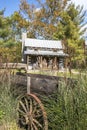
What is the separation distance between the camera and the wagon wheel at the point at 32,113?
5.27m

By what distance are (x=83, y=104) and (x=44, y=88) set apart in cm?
127

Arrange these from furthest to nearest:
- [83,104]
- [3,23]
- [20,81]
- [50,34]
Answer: [50,34], [3,23], [20,81], [83,104]

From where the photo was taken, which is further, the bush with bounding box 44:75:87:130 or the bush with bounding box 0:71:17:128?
the bush with bounding box 0:71:17:128

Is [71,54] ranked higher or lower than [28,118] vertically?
higher

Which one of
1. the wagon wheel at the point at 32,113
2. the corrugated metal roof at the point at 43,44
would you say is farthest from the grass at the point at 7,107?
the corrugated metal roof at the point at 43,44

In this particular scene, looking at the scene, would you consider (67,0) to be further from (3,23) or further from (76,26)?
(3,23)

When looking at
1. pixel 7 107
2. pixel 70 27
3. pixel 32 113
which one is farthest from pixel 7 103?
pixel 70 27

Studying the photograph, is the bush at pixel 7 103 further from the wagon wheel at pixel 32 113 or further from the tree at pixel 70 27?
the tree at pixel 70 27

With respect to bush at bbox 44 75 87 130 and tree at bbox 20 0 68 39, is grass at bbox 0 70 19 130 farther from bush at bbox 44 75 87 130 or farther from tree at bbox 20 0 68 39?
tree at bbox 20 0 68 39

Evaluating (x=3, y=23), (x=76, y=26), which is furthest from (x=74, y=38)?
(x=3, y=23)

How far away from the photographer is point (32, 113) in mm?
5688

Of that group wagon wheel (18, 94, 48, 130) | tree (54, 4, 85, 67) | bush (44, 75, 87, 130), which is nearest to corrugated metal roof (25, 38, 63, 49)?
tree (54, 4, 85, 67)

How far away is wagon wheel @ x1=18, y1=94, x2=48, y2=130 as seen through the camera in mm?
5273

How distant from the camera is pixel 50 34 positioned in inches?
1967
